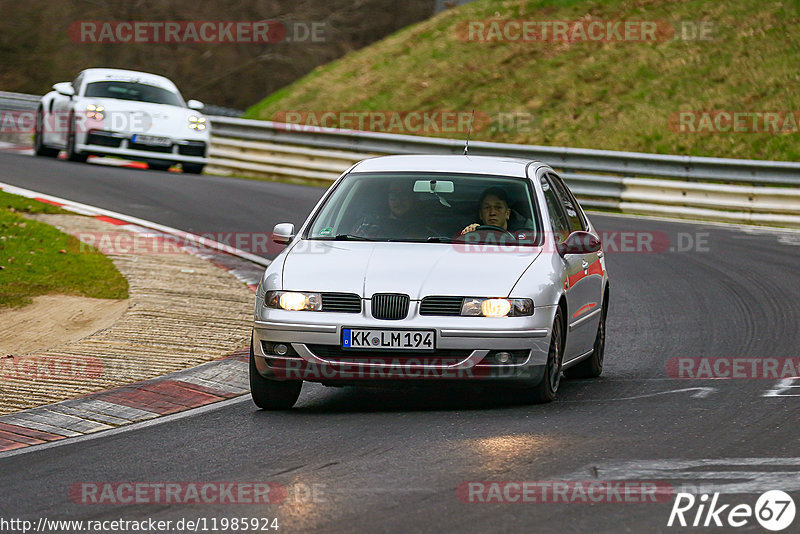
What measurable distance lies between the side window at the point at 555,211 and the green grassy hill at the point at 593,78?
1528cm

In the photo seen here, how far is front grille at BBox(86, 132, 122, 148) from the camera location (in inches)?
909

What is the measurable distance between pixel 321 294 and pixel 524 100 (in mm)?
21766

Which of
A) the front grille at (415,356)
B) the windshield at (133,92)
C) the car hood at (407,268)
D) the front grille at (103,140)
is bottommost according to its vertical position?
the front grille at (415,356)

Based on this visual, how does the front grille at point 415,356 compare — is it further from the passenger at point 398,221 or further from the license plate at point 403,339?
the passenger at point 398,221

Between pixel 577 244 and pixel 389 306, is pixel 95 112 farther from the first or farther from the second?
pixel 389 306

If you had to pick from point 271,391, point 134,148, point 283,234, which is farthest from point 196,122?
point 271,391

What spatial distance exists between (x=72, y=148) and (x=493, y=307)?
681 inches

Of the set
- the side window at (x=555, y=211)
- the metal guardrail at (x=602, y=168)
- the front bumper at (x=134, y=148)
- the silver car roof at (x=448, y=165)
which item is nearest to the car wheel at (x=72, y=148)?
the front bumper at (x=134, y=148)

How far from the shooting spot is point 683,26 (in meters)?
30.3

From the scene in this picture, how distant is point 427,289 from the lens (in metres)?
7.87

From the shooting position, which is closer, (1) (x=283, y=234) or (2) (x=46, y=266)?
(1) (x=283, y=234)

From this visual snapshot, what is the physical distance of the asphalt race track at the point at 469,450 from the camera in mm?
5777

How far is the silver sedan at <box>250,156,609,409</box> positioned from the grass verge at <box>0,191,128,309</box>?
3881mm

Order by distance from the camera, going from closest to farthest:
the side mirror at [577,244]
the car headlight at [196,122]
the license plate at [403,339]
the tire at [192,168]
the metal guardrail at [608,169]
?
the license plate at [403,339] < the side mirror at [577,244] < the metal guardrail at [608,169] < the car headlight at [196,122] < the tire at [192,168]
